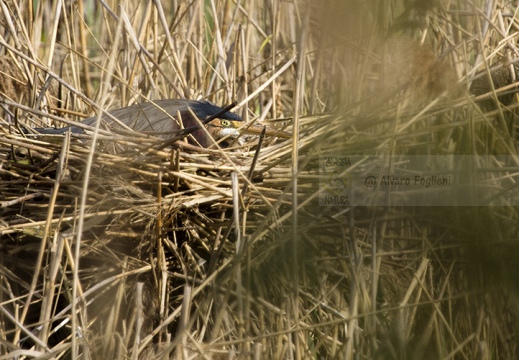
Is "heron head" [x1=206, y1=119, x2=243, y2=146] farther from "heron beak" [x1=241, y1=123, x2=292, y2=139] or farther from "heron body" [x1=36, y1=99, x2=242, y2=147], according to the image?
"heron beak" [x1=241, y1=123, x2=292, y2=139]

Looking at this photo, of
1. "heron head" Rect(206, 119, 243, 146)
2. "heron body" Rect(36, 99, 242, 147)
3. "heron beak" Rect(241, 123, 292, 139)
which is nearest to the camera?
"heron beak" Rect(241, 123, 292, 139)

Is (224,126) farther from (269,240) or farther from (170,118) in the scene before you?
(269,240)

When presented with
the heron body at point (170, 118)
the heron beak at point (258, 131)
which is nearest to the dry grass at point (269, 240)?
the heron beak at point (258, 131)

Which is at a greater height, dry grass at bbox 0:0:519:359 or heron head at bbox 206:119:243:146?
heron head at bbox 206:119:243:146

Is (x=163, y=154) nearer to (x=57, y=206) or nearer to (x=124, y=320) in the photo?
(x=57, y=206)

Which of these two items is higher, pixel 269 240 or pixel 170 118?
pixel 170 118

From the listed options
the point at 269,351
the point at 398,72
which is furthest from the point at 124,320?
the point at 398,72

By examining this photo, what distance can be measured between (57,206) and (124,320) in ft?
1.29

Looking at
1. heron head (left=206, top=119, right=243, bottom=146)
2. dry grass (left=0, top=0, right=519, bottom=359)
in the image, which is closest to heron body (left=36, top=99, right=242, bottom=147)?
heron head (left=206, top=119, right=243, bottom=146)

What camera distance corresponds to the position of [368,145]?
A: 1.46 m

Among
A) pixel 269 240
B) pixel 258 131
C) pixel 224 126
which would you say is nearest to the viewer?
pixel 269 240

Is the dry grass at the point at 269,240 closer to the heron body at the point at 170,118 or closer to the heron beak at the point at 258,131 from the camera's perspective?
the heron beak at the point at 258,131

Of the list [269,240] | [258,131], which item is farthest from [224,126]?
[269,240]

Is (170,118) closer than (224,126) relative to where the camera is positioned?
Yes
